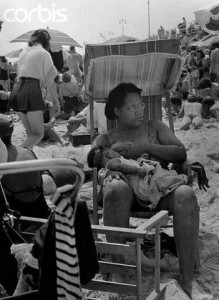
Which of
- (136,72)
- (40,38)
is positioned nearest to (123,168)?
(136,72)

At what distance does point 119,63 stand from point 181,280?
7.17 ft

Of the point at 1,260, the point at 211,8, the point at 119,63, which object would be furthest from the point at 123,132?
the point at 211,8

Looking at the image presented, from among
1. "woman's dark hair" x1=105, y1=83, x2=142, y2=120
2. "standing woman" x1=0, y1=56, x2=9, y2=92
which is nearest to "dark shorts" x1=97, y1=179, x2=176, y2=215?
"woman's dark hair" x1=105, y1=83, x2=142, y2=120

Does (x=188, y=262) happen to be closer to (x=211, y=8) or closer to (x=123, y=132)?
(x=123, y=132)

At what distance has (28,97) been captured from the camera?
5621 millimetres

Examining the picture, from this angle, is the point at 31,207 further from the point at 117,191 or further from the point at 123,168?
the point at 123,168

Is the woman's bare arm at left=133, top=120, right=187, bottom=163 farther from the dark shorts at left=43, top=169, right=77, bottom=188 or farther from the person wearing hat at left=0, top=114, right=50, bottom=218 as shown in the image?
the person wearing hat at left=0, top=114, right=50, bottom=218

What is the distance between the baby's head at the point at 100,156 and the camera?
3.57 m

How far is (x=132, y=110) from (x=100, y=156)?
419 millimetres

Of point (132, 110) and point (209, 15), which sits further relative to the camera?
point (209, 15)

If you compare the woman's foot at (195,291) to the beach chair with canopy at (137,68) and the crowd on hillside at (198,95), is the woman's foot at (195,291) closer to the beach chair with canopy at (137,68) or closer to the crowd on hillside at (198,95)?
the beach chair with canopy at (137,68)

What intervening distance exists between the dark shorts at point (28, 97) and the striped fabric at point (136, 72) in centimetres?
119

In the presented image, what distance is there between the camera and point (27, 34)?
1387 cm

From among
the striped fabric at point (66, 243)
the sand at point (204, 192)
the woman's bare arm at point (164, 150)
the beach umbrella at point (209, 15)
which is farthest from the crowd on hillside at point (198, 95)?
the striped fabric at point (66, 243)
